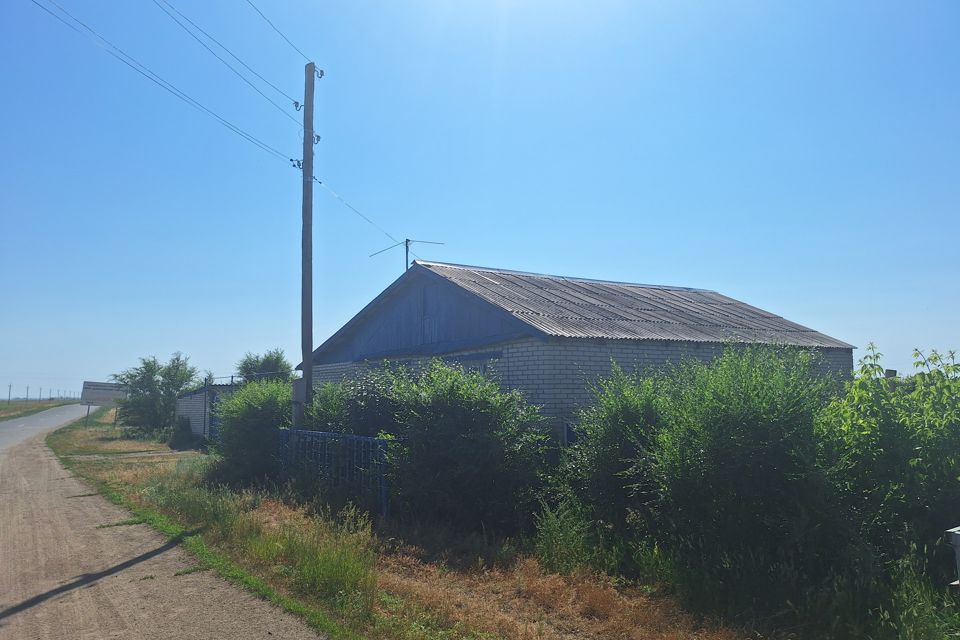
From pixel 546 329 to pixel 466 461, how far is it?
3.86 metres

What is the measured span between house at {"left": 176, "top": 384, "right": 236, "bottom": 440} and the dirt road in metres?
14.7

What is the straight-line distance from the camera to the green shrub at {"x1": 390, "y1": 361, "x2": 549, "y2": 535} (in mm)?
8234

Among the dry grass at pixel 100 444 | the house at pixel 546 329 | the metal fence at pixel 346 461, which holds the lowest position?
the dry grass at pixel 100 444

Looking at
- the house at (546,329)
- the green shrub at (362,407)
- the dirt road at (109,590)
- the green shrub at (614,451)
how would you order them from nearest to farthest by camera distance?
the dirt road at (109,590) → the green shrub at (614,451) → the green shrub at (362,407) → the house at (546,329)

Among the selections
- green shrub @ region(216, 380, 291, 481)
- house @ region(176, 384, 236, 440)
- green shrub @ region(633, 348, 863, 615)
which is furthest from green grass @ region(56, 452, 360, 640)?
house @ region(176, 384, 236, 440)

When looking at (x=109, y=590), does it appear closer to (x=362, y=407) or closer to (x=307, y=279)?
(x=362, y=407)

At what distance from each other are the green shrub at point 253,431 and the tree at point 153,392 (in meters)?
19.3

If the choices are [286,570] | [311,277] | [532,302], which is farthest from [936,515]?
[311,277]

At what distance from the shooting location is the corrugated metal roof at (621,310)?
12695mm

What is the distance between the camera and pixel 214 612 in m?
5.44

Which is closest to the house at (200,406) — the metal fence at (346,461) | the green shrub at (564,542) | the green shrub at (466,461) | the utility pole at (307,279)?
the utility pole at (307,279)

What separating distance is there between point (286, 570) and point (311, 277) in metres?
6.84

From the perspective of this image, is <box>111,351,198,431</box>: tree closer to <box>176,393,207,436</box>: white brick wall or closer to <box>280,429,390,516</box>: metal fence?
<box>176,393,207,436</box>: white brick wall

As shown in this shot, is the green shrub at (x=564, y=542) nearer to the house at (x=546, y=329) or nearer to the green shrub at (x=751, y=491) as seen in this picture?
the green shrub at (x=751, y=491)
